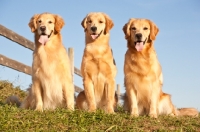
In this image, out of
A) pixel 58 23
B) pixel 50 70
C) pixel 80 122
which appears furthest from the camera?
pixel 58 23

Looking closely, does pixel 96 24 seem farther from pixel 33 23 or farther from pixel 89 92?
pixel 89 92

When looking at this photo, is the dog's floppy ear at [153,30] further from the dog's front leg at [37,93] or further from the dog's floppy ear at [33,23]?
the dog's front leg at [37,93]

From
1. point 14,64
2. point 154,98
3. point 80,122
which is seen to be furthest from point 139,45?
point 14,64

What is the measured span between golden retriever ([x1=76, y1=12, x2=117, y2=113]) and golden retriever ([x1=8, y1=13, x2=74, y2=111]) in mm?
387

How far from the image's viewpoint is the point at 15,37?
10.8m

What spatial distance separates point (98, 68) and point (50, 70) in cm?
94

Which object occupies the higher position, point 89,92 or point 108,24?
point 108,24

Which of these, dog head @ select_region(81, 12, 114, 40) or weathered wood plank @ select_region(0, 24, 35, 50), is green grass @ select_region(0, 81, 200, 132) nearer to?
dog head @ select_region(81, 12, 114, 40)

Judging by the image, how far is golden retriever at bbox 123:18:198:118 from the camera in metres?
6.44

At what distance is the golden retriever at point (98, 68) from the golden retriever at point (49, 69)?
0.39 metres

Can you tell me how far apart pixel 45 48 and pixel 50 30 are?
1.19 feet

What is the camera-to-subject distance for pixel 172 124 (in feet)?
18.2

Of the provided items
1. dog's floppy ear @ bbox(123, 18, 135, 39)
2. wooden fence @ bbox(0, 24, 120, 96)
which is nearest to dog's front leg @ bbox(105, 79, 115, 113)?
dog's floppy ear @ bbox(123, 18, 135, 39)

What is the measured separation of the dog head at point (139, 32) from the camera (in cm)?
647
